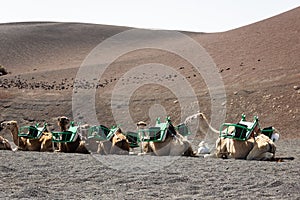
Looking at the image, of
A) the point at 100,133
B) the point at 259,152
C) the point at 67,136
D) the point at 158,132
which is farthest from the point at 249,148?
the point at 67,136

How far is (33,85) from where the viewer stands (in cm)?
3772

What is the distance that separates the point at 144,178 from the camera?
8773 mm

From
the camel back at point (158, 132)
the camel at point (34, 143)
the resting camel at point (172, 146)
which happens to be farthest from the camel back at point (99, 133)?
the resting camel at point (172, 146)

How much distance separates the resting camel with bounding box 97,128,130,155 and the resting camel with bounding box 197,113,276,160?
2387 millimetres

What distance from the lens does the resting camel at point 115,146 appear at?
12.8 m

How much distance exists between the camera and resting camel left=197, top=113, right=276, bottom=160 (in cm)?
1098

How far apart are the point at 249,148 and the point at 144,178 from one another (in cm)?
324

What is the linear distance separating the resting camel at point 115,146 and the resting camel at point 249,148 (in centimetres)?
239

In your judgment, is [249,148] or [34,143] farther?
[34,143]

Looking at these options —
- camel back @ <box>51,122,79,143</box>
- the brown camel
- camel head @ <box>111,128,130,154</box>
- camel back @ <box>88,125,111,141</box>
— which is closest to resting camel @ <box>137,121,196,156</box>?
camel head @ <box>111,128,130,154</box>

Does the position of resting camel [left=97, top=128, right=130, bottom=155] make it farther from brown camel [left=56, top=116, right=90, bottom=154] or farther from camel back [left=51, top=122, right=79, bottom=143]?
camel back [left=51, top=122, right=79, bottom=143]

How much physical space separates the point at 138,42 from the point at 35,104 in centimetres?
4979

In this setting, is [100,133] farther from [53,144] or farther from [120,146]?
[53,144]

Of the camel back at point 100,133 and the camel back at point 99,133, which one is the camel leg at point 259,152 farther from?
the camel back at point 99,133
